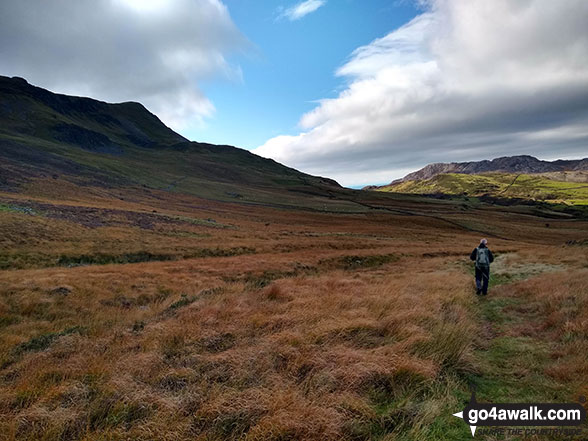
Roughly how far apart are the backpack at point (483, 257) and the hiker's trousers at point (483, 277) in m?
0.17

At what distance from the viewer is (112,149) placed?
163 m

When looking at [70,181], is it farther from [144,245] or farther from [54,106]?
[54,106]

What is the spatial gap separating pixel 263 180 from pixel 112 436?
563 feet

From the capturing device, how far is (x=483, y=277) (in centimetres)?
1303

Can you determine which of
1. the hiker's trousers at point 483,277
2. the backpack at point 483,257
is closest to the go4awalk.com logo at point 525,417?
the hiker's trousers at point 483,277

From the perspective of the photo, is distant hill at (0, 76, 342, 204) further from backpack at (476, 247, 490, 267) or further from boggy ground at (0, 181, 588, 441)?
backpack at (476, 247, 490, 267)

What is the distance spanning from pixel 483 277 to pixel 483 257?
2.85 feet

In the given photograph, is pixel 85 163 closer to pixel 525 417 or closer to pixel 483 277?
pixel 483 277

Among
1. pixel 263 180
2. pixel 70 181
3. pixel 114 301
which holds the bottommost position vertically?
pixel 114 301

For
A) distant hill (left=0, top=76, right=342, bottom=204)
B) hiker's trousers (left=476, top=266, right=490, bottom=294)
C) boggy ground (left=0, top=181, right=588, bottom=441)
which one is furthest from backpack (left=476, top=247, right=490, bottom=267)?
distant hill (left=0, top=76, right=342, bottom=204)

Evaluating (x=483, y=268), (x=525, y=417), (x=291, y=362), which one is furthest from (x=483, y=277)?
(x=291, y=362)

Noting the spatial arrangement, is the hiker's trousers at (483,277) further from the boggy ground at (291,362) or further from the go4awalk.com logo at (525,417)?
the go4awalk.com logo at (525,417)

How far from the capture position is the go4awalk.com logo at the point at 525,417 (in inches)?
157

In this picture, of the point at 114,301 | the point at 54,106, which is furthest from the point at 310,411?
the point at 54,106
